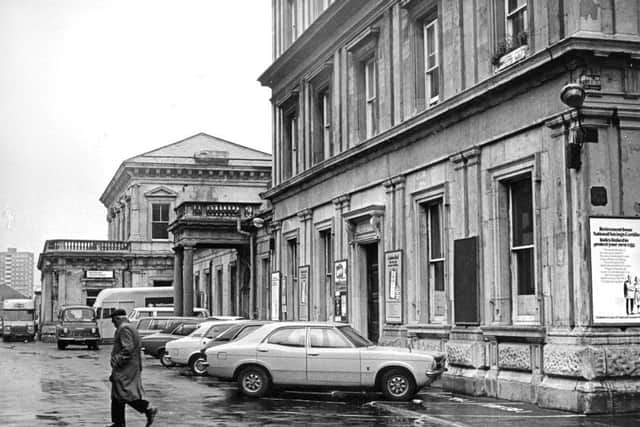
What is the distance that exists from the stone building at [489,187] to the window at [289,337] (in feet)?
11.2

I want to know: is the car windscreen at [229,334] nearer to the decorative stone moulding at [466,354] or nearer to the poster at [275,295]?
the decorative stone moulding at [466,354]

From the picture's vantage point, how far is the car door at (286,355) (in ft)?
60.2

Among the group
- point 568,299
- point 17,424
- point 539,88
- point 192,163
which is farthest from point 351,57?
point 192,163

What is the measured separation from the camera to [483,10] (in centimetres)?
1939

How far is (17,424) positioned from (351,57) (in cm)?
1622

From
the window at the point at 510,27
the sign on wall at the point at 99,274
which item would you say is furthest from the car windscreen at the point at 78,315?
the window at the point at 510,27

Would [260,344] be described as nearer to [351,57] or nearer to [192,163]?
[351,57]

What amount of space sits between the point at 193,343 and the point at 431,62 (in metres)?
Answer: 9.80

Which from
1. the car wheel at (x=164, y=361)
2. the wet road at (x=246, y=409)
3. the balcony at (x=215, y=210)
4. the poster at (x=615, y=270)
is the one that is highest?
the balcony at (x=215, y=210)

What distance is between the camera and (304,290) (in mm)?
31500

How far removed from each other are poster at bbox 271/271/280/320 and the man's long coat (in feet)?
68.4

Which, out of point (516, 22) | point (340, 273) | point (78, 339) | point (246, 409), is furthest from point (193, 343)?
point (78, 339)

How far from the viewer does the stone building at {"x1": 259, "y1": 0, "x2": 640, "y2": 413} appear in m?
15.8

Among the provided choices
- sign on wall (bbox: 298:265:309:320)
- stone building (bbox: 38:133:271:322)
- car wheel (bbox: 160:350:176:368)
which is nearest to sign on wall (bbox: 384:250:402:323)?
sign on wall (bbox: 298:265:309:320)
